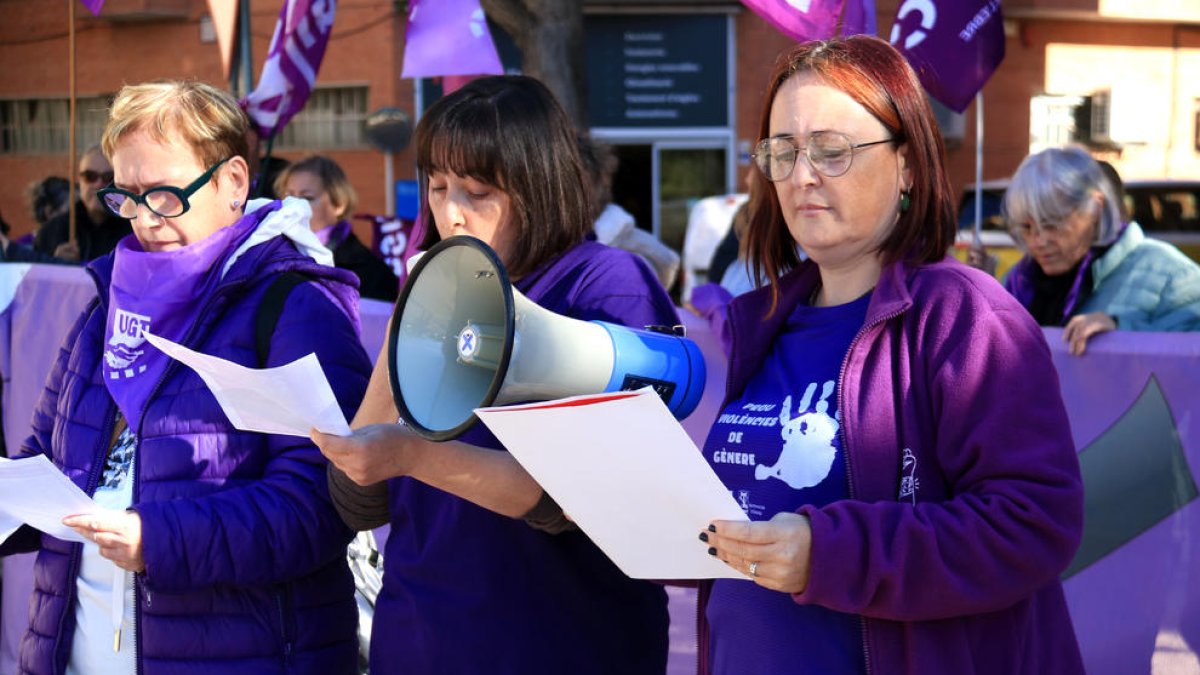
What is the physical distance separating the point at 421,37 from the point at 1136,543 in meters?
2.90

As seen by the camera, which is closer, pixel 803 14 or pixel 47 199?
pixel 803 14

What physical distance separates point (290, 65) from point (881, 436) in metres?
4.61

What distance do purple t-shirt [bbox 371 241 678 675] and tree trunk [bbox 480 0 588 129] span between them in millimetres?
5780

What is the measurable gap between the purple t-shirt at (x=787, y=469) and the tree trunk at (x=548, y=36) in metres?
6.02

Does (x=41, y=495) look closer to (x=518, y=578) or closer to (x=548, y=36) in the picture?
(x=518, y=578)

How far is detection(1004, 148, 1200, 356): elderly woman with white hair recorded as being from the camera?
11.6 feet

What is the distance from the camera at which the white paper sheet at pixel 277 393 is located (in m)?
1.80

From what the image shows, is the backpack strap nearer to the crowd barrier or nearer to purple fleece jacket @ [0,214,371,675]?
purple fleece jacket @ [0,214,371,675]

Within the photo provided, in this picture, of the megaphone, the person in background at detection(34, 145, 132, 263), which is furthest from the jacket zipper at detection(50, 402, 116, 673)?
the person in background at detection(34, 145, 132, 263)

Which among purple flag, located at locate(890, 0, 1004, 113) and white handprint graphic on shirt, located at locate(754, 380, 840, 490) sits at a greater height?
purple flag, located at locate(890, 0, 1004, 113)

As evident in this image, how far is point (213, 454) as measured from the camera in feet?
7.36

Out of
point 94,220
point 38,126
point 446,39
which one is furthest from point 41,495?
point 38,126

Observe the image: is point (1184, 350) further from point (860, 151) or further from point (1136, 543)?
point (860, 151)

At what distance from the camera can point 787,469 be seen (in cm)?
170
